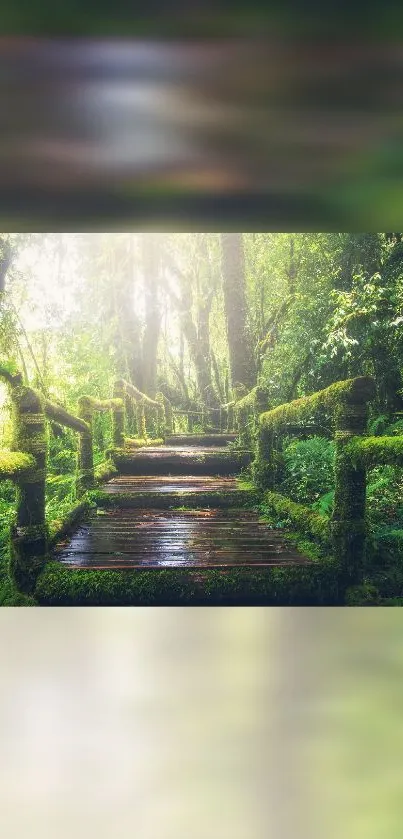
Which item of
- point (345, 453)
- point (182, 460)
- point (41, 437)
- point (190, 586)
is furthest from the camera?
point (182, 460)

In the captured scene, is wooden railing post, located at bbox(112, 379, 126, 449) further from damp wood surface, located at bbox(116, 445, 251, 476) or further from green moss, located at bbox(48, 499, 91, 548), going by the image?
green moss, located at bbox(48, 499, 91, 548)

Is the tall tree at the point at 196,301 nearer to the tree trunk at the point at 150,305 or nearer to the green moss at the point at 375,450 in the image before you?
the tree trunk at the point at 150,305

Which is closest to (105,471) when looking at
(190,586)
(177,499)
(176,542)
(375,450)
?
(177,499)

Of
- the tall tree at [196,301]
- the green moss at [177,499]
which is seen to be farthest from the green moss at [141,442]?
the tall tree at [196,301]

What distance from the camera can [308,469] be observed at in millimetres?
6027

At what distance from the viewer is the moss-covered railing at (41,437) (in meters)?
6.00

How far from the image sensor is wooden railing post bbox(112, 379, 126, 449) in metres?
6.04

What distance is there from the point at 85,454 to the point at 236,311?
1.65 metres

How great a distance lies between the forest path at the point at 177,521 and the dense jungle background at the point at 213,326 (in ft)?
1.10

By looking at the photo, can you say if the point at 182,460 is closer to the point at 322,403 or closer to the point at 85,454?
the point at 85,454

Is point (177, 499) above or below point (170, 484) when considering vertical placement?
below

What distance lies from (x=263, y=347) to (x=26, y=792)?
170 inches

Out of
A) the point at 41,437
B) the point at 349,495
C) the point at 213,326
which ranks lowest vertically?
the point at 349,495
